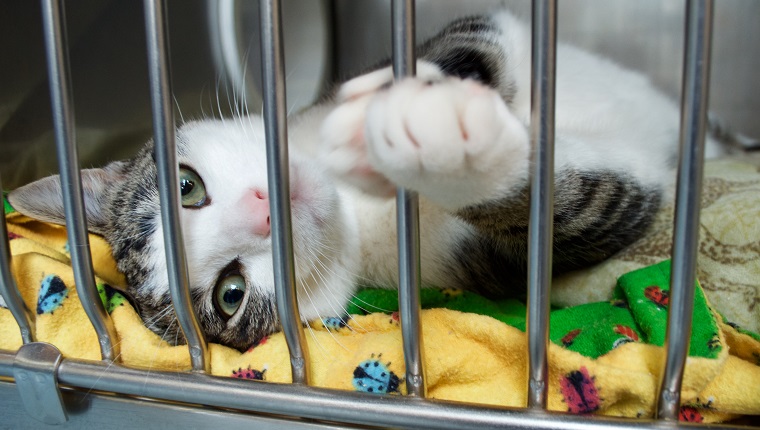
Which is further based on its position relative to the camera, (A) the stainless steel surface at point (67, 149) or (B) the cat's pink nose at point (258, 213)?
(B) the cat's pink nose at point (258, 213)

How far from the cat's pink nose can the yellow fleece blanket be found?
0.49 feet

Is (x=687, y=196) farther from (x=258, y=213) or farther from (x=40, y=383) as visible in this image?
(x=40, y=383)

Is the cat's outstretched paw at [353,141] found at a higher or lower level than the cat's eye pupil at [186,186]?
higher

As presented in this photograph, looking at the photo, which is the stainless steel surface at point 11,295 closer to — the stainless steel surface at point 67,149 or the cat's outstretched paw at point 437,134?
the stainless steel surface at point 67,149

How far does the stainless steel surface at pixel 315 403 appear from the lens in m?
0.55

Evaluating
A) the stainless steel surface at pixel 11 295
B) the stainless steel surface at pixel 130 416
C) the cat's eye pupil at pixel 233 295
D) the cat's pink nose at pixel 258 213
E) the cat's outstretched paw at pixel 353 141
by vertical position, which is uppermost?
the cat's outstretched paw at pixel 353 141

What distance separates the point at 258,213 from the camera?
796 millimetres

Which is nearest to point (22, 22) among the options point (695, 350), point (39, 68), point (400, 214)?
point (39, 68)

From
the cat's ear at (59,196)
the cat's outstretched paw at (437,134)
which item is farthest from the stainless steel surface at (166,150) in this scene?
the cat's ear at (59,196)

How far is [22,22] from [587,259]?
1.10m

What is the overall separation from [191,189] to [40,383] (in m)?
0.32

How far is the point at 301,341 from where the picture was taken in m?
0.65

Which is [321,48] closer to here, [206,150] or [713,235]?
[206,150]

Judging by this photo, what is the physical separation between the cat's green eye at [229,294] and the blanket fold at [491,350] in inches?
5.1
